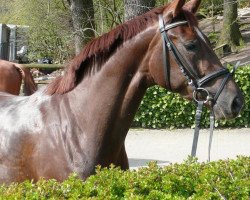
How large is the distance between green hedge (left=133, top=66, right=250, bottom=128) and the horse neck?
759 centimetres

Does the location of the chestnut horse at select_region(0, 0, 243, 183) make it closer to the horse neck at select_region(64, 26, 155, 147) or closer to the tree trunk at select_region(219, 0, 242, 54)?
the horse neck at select_region(64, 26, 155, 147)

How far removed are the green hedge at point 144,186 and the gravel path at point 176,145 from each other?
5108 mm

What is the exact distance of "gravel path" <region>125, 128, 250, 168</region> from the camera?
8773 millimetres

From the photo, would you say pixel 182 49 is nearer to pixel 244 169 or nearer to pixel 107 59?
pixel 107 59

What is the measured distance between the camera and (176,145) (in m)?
9.75

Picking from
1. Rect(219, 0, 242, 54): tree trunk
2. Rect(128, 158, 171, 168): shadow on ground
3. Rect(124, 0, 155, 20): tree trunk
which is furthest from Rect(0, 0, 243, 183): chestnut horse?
Rect(219, 0, 242, 54): tree trunk

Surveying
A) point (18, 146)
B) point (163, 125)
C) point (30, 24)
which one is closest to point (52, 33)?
point (30, 24)

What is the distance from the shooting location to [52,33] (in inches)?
808

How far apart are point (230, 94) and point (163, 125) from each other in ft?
27.2

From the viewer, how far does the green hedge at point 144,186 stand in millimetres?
2791

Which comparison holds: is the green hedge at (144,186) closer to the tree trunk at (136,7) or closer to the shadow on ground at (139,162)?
the shadow on ground at (139,162)

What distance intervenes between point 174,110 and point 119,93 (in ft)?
25.9

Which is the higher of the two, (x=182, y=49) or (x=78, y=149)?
(x=182, y=49)

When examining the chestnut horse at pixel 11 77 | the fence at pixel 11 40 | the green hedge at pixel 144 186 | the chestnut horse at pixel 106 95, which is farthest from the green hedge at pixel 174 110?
the green hedge at pixel 144 186
